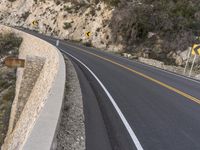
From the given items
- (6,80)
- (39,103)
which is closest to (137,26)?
(6,80)

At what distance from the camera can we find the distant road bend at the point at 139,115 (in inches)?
241

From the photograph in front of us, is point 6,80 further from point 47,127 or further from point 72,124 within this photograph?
point 47,127

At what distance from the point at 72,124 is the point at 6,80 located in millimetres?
22542

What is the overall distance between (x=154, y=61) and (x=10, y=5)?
147 feet

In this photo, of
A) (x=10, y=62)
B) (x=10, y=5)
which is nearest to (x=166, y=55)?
(x=10, y=62)

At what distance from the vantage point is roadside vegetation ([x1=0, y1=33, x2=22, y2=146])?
21891 millimetres

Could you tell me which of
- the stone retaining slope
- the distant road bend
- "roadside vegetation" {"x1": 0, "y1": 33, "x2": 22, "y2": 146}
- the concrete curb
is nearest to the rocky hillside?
"roadside vegetation" {"x1": 0, "y1": 33, "x2": 22, "y2": 146}

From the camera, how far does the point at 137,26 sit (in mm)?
32594

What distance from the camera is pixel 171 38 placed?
30.5 metres

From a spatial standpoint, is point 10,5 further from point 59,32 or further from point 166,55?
point 166,55

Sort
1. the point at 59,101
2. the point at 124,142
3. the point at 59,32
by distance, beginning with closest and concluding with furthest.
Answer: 1. the point at 124,142
2. the point at 59,101
3. the point at 59,32

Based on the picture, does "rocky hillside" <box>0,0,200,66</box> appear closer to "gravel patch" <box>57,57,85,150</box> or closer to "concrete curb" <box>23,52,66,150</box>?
"gravel patch" <box>57,57,85,150</box>

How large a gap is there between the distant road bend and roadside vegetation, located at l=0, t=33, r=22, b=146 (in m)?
11.2

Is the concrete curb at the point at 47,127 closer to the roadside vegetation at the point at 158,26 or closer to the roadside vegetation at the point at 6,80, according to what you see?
the roadside vegetation at the point at 6,80
